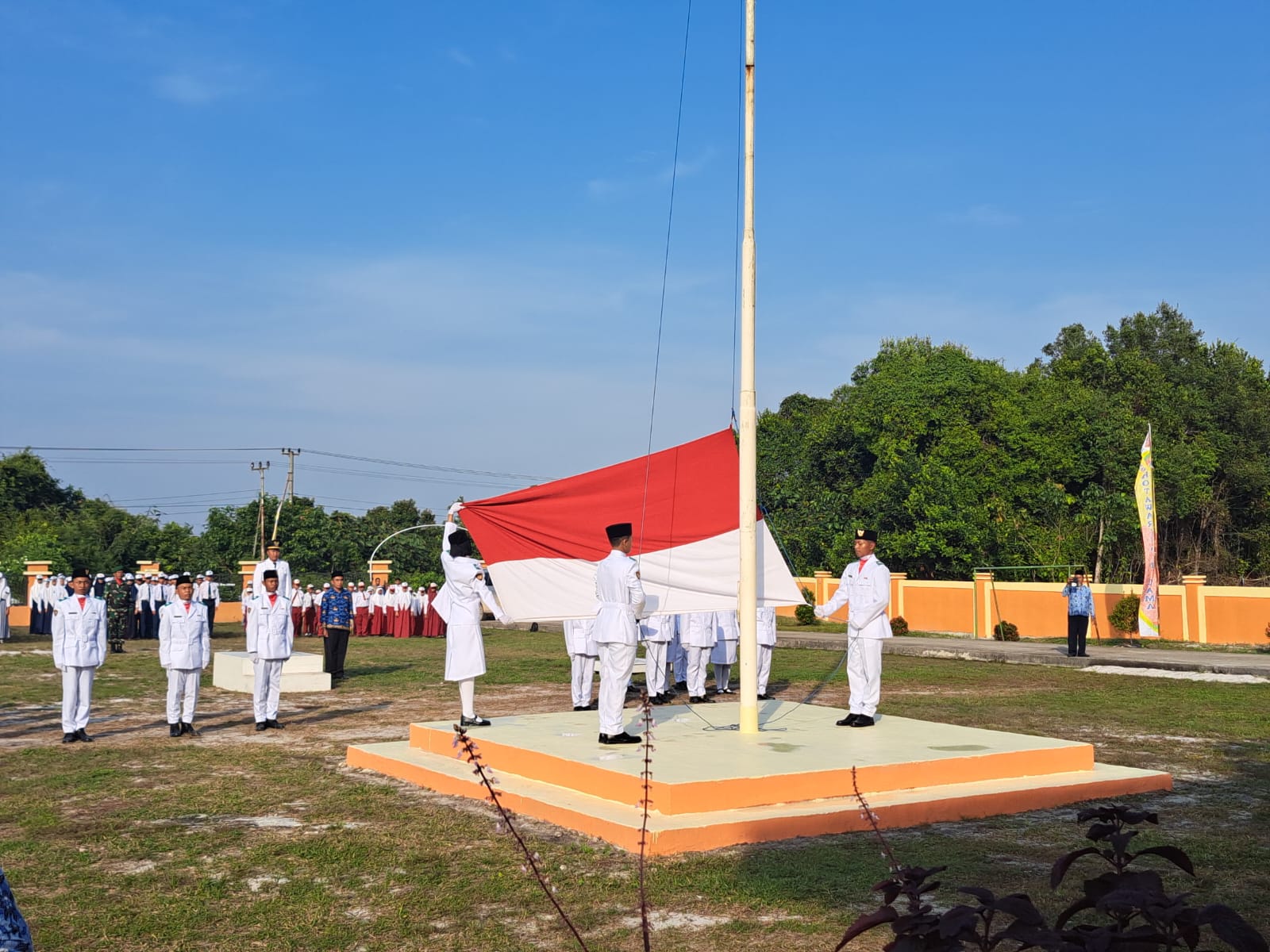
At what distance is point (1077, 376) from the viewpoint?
155 feet

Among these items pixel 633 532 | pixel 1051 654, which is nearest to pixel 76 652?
pixel 633 532

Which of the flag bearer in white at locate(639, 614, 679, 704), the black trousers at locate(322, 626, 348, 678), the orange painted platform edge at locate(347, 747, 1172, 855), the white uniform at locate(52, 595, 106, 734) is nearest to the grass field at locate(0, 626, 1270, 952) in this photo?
the orange painted platform edge at locate(347, 747, 1172, 855)

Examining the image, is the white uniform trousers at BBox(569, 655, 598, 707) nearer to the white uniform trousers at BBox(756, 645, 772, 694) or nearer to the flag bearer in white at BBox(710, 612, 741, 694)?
the flag bearer in white at BBox(710, 612, 741, 694)

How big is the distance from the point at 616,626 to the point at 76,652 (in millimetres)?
5647

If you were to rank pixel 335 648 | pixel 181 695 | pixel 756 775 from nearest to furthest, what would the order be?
pixel 756 775, pixel 181 695, pixel 335 648

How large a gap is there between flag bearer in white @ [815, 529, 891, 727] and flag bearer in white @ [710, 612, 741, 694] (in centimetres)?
425

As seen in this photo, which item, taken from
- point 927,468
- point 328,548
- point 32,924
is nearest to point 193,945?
point 32,924

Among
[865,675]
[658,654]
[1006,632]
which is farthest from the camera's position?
[1006,632]

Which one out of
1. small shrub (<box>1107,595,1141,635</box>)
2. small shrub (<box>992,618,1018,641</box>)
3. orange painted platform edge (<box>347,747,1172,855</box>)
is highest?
small shrub (<box>1107,595,1141,635</box>)

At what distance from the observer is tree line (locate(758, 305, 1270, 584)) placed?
39.4 m

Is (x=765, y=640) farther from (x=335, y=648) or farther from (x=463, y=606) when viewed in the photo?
(x=335, y=648)

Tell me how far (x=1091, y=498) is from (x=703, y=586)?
3270 cm

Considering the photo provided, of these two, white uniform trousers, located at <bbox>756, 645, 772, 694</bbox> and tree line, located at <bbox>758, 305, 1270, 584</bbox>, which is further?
tree line, located at <bbox>758, 305, 1270, 584</bbox>

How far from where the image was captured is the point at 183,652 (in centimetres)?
1149
